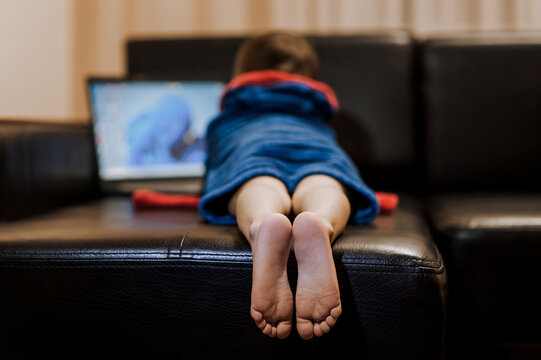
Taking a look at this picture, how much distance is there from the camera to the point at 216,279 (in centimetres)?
83

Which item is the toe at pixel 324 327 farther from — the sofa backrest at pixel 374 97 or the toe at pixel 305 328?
the sofa backrest at pixel 374 97

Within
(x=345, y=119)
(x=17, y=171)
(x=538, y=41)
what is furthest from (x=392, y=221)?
(x=538, y=41)

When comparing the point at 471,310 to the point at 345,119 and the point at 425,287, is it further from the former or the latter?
the point at 345,119

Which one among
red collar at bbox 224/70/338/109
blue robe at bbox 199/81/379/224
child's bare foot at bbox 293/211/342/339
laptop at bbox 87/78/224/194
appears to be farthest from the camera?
laptop at bbox 87/78/224/194

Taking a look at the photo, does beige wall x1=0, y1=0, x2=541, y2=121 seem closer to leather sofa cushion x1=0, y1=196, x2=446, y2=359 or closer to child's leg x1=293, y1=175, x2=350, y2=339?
leather sofa cushion x1=0, y1=196, x2=446, y2=359

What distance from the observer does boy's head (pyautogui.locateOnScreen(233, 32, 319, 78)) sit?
139cm

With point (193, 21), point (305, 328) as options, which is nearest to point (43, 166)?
point (305, 328)

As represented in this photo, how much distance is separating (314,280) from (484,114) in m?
1.06

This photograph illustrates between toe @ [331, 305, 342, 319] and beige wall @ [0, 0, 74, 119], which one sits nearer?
toe @ [331, 305, 342, 319]

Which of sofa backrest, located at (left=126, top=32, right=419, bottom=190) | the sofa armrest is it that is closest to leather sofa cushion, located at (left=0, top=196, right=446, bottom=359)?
the sofa armrest

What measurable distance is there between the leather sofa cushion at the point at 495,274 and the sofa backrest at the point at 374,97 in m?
0.56

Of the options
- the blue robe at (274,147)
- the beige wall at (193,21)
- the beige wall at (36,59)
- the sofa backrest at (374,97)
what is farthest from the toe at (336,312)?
the beige wall at (193,21)

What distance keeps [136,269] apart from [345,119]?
95 centimetres

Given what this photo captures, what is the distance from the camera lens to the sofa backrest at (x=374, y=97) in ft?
5.32
